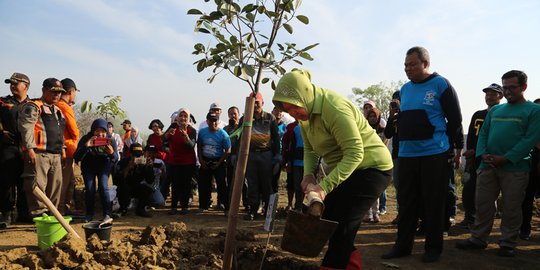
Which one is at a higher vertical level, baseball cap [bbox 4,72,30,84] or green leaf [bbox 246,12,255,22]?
baseball cap [bbox 4,72,30,84]

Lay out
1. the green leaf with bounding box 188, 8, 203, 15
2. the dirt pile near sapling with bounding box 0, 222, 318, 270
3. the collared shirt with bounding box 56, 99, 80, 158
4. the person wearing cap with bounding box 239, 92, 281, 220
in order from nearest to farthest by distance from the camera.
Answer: the green leaf with bounding box 188, 8, 203, 15 → the dirt pile near sapling with bounding box 0, 222, 318, 270 → the collared shirt with bounding box 56, 99, 80, 158 → the person wearing cap with bounding box 239, 92, 281, 220

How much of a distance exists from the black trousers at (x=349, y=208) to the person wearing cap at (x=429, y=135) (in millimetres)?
1402

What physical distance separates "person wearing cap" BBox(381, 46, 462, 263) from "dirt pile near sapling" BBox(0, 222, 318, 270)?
1337 millimetres

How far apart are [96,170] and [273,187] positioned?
111 inches

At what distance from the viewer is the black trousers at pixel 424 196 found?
3799mm

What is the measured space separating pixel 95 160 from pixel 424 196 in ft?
14.6

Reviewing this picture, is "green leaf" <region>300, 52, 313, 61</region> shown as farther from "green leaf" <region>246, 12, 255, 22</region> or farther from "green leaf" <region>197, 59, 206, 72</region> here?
"green leaf" <region>197, 59, 206, 72</region>

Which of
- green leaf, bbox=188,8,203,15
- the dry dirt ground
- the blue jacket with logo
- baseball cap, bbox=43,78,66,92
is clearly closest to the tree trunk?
the dry dirt ground

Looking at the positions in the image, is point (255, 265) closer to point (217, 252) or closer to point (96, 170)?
point (217, 252)

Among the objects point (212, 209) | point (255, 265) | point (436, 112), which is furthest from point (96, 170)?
point (436, 112)

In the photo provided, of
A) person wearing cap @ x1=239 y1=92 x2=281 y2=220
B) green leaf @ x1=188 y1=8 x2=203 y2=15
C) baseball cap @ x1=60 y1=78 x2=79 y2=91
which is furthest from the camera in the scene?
person wearing cap @ x1=239 y1=92 x2=281 y2=220

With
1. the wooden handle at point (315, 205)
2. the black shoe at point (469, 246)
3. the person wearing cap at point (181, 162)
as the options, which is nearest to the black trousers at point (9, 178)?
the person wearing cap at point (181, 162)

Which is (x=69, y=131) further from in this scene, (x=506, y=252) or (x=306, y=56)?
(x=506, y=252)

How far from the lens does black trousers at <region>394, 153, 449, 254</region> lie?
3799 millimetres
